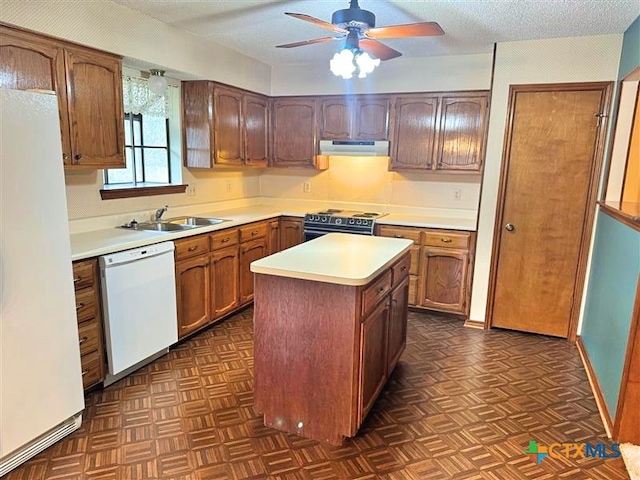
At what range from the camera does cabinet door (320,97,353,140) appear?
4.38 meters

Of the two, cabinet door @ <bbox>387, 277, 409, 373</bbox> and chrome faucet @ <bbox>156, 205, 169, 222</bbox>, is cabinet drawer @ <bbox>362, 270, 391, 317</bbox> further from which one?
chrome faucet @ <bbox>156, 205, 169, 222</bbox>

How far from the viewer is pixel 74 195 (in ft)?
9.92

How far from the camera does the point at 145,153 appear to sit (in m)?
3.73

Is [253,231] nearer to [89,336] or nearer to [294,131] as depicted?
[294,131]

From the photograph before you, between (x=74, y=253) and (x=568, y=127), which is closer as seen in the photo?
(x=74, y=253)

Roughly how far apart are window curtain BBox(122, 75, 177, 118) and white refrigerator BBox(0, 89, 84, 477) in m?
1.28

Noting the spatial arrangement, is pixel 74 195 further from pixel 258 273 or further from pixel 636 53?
pixel 636 53

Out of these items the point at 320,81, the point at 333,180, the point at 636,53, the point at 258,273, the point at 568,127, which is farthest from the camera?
the point at 333,180

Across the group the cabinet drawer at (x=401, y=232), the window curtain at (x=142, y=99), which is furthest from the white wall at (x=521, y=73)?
the window curtain at (x=142, y=99)

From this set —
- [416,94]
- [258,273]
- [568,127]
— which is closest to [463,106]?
[416,94]

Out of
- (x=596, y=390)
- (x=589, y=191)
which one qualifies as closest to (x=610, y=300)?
(x=596, y=390)

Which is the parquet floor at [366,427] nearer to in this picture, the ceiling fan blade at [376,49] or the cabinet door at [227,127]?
the cabinet door at [227,127]

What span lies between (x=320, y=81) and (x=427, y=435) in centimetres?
348

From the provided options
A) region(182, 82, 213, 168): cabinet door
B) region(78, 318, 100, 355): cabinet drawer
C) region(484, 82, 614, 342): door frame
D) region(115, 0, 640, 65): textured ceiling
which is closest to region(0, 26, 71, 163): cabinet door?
region(115, 0, 640, 65): textured ceiling
